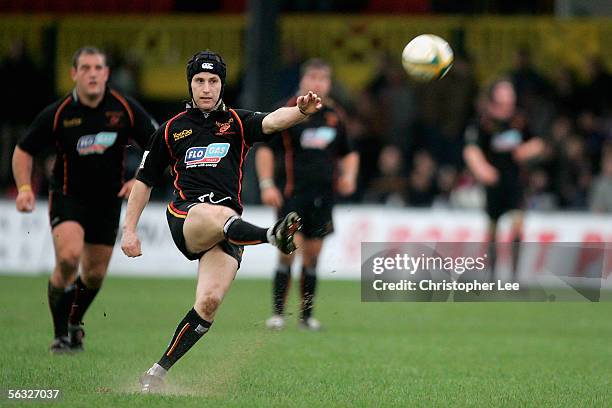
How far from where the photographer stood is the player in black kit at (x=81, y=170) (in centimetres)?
1005

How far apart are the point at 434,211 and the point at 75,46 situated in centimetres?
891

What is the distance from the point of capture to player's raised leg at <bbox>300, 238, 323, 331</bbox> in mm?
12188

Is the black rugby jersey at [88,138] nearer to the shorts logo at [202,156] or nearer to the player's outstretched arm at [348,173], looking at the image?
the shorts logo at [202,156]

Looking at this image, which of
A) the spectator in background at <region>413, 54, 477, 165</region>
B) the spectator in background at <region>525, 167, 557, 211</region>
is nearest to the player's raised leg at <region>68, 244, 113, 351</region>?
the spectator in background at <region>525, 167, 557, 211</region>

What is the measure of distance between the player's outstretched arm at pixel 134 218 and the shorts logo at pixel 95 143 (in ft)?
6.54

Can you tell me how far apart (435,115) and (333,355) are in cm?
1171

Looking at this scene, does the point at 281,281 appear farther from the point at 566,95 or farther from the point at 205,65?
the point at 566,95

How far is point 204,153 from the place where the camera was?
821 centimetres

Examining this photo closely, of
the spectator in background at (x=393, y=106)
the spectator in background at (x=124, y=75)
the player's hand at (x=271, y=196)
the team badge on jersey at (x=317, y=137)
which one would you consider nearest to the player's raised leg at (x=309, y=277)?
the player's hand at (x=271, y=196)

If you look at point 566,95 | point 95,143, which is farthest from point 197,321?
point 566,95

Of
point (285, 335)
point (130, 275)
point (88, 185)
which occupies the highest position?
point (88, 185)

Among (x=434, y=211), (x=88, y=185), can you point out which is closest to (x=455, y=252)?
(x=434, y=211)

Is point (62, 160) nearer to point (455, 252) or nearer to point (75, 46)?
point (455, 252)

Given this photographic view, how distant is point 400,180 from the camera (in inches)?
795
